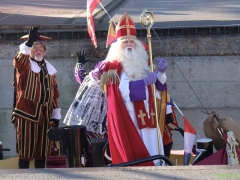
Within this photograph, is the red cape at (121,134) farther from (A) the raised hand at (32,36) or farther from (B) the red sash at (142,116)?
(A) the raised hand at (32,36)

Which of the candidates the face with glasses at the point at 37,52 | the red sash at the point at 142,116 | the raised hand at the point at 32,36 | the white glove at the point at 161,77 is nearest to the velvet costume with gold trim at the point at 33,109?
the face with glasses at the point at 37,52

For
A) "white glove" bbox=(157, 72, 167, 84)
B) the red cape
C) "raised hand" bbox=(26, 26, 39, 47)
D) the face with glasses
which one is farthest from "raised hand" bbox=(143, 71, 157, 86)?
the face with glasses

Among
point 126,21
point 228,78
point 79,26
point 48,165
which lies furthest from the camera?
point 79,26

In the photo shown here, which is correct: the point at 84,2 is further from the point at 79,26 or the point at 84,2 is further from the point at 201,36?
the point at 201,36

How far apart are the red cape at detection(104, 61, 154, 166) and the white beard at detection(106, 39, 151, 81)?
0.23 meters

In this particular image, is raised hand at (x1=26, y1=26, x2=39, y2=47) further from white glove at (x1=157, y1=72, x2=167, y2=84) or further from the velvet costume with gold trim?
white glove at (x1=157, y1=72, x2=167, y2=84)

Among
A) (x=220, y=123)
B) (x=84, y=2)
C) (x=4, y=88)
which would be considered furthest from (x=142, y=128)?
(x=84, y=2)

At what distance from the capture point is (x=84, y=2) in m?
15.0

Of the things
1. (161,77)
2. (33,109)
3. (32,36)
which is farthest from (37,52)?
(161,77)

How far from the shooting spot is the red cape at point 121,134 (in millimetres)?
5457

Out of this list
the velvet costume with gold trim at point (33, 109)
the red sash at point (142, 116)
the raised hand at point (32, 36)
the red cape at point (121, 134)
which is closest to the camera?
the red cape at point (121, 134)

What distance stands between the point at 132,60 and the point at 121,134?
27.8 inches

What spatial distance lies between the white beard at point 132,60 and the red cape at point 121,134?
8.9 inches

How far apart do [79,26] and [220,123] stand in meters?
4.31
